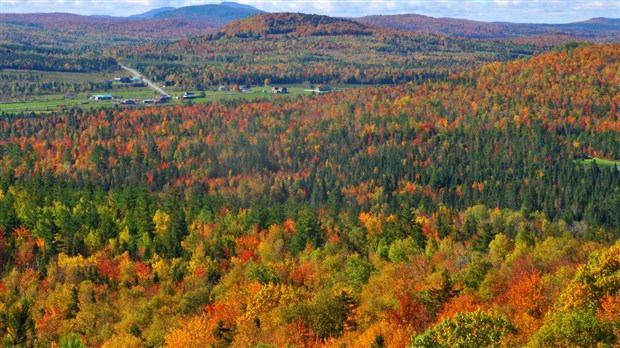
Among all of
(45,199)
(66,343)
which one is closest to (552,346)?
(66,343)

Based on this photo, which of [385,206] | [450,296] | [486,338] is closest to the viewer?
[486,338]

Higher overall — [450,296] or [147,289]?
[450,296]

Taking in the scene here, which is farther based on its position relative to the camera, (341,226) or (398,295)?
(341,226)

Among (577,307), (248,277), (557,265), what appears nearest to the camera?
(577,307)

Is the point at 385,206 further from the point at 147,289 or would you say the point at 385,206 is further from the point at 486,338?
the point at 486,338

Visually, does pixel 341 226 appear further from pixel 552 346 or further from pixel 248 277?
pixel 552 346

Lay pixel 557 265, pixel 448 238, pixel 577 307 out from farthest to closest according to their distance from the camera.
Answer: pixel 448 238 → pixel 557 265 → pixel 577 307

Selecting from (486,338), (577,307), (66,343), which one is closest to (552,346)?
(486,338)

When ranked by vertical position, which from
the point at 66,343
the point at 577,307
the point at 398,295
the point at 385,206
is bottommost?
the point at 385,206

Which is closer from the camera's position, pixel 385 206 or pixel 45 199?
pixel 45 199
